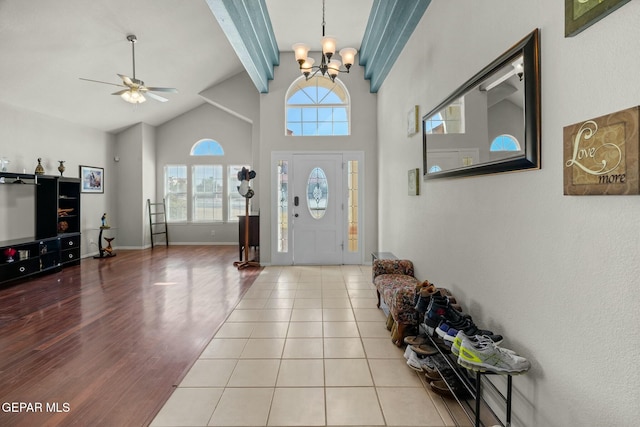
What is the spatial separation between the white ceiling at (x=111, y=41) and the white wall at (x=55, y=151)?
24 centimetres

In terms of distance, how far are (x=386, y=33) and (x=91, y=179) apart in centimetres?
675

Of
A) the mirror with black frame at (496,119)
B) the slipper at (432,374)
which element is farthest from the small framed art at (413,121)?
the slipper at (432,374)

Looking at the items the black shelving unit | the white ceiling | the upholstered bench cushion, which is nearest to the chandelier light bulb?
the white ceiling

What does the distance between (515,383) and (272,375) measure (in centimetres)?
152

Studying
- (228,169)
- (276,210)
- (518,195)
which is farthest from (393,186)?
(228,169)

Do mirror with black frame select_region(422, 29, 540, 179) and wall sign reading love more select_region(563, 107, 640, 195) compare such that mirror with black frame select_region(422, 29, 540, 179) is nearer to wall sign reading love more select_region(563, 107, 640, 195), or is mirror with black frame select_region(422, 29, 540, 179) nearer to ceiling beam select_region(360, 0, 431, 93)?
wall sign reading love more select_region(563, 107, 640, 195)

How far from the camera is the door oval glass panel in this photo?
5980mm

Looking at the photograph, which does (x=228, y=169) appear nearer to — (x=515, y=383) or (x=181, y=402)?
(x=181, y=402)

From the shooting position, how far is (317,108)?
6.12 m

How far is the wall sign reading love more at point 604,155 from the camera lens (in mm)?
1011

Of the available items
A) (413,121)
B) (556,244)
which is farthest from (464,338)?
(413,121)

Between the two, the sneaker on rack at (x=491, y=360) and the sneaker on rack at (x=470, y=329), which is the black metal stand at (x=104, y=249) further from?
the sneaker on rack at (x=491, y=360)

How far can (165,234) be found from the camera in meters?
8.59

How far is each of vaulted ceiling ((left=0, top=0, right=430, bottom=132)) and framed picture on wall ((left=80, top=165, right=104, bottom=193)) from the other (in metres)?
1.09
